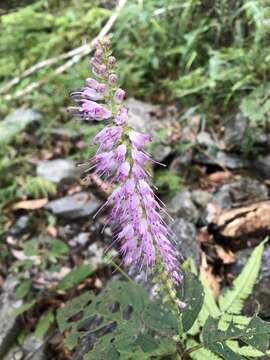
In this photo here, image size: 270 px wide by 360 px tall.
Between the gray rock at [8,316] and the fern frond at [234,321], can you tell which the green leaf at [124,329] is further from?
the gray rock at [8,316]

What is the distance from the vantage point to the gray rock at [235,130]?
5.38 m

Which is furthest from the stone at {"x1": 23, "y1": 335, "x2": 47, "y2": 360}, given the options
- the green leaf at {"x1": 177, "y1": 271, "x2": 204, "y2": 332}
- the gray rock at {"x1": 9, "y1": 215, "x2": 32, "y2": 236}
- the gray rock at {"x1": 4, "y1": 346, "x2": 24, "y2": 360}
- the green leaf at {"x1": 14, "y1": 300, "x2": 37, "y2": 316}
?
the green leaf at {"x1": 177, "y1": 271, "x2": 204, "y2": 332}

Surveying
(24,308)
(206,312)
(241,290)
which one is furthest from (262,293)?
(24,308)

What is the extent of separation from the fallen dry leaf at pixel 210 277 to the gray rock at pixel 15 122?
134 inches

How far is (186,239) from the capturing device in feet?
13.3

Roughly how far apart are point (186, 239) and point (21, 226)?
2.06 metres

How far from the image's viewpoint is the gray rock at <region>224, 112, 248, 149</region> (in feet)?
17.7

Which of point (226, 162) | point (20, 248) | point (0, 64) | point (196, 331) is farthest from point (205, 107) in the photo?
point (0, 64)

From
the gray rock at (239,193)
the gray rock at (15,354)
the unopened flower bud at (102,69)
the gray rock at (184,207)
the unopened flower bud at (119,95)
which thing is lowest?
the gray rock at (15,354)

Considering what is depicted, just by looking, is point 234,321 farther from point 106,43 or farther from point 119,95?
point 106,43

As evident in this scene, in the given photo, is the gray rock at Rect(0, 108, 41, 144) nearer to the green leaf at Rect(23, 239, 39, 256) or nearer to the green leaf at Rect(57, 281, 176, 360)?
the green leaf at Rect(23, 239, 39, 256)

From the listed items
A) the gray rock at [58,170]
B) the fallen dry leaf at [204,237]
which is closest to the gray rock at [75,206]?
the gray rock at [58,170]

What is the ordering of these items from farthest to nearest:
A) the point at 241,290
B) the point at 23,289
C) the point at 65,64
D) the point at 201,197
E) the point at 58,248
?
the point at 65,64 < the point at 201,197 < the point at 58,248 < the point at 23,289 < the point at 241,290

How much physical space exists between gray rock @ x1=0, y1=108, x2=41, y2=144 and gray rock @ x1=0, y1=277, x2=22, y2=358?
7.39 ft
